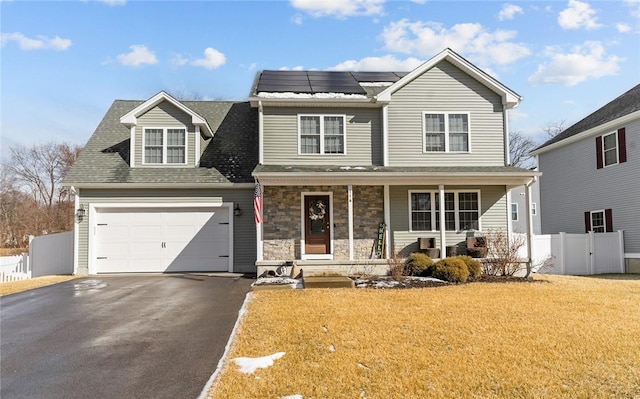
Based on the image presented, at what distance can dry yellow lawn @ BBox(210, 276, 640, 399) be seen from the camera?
415 centimetres

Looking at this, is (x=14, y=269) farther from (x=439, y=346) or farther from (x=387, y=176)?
(x=439, y=346)

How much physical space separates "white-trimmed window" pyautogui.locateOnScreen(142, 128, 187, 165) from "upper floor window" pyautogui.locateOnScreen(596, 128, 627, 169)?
1696 cm

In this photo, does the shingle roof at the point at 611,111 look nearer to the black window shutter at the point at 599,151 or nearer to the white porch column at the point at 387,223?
the black window shutter at the point at 599,151

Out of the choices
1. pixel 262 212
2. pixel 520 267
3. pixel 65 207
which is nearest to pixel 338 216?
pixel 262 212

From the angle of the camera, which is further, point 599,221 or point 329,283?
point 599,221

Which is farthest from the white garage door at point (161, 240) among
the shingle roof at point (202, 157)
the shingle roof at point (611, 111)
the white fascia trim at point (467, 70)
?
the shingle roof at point (611, 111)

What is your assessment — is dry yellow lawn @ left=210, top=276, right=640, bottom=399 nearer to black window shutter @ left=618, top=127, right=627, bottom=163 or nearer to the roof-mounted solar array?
the roof-mounted solar array

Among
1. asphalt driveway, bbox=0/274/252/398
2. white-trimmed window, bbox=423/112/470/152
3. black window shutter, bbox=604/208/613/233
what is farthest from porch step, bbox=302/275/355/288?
black window shutter, bbox=604/208/613/233

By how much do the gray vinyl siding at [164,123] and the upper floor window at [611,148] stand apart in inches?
656

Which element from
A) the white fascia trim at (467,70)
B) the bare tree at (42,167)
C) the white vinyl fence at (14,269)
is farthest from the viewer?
the bare tree at (42,167)

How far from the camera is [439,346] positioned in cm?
543

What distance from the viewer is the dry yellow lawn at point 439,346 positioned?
415 centimetres

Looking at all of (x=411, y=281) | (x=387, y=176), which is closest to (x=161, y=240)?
(x=387, y=176)

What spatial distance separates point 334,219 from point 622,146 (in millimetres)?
12064
